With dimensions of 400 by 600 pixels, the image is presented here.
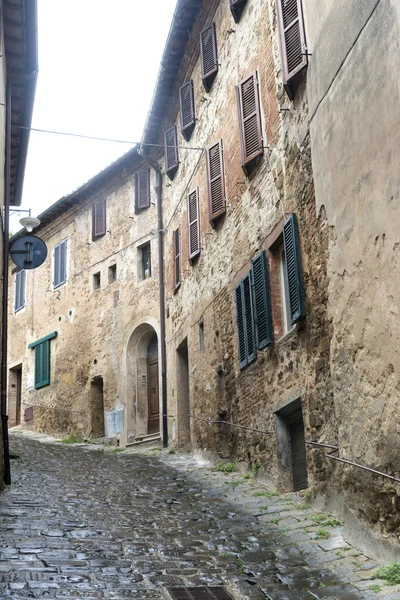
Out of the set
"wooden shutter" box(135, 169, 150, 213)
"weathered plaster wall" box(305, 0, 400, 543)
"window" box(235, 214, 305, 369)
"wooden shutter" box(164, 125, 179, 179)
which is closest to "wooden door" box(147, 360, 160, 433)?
"wooden shutter" box(135, 169, 150, 213)

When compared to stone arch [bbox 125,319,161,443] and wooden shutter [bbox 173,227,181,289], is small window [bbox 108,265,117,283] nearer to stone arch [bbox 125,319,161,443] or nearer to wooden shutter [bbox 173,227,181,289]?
stone arch [bbox 125,319,161,443]

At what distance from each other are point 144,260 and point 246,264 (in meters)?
9.02

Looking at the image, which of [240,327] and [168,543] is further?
[240,327]

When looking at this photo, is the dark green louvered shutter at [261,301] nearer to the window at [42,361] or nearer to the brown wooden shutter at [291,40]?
the brown wooden shutter at [291,40]

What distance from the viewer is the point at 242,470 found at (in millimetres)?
10617

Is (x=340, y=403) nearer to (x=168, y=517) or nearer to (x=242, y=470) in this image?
(x=168, y=517)

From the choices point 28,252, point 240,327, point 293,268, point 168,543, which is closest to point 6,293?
point 28,252

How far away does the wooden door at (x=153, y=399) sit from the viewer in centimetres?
1844

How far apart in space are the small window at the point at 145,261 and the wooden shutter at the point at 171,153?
2680mm

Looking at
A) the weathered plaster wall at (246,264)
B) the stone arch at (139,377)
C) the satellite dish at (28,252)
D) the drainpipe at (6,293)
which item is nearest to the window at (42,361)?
the stone arch at (139,377)

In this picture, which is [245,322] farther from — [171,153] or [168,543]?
[171,153]

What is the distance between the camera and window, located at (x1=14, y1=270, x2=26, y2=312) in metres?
25.2

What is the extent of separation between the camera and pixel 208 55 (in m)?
13.7

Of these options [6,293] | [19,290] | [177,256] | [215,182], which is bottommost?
[6,293]
